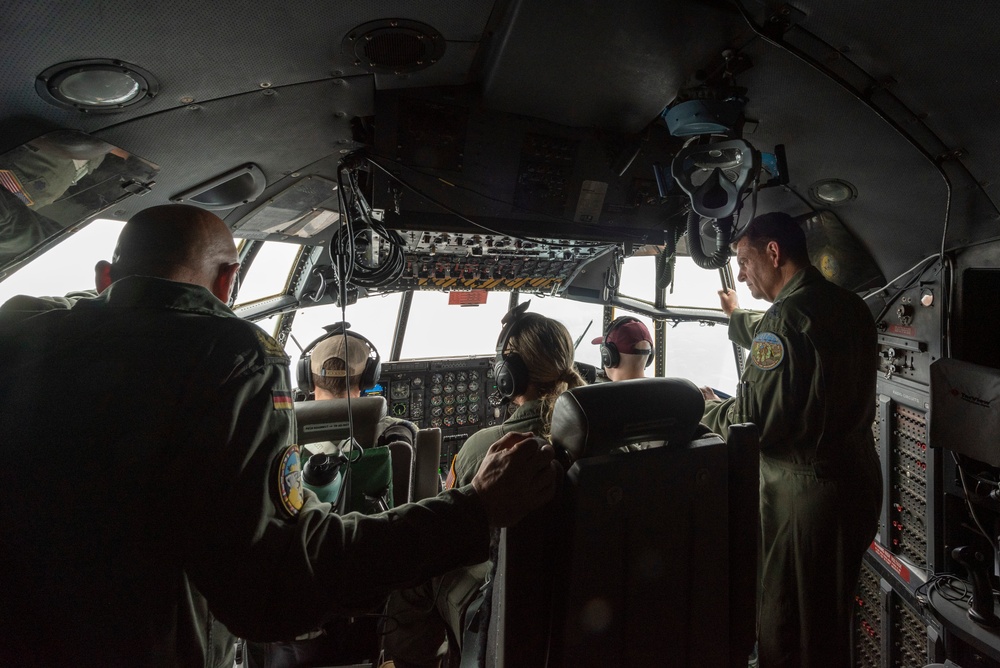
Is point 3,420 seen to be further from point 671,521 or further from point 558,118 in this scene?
point 558,118

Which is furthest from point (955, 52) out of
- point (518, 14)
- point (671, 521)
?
point (671, 521)

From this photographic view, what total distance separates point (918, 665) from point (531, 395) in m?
1.78

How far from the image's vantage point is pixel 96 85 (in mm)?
1209

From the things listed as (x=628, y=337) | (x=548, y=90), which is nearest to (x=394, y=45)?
(x=548, y=90)

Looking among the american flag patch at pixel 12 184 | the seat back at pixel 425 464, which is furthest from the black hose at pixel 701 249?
the american flag patch at pixel 12 184

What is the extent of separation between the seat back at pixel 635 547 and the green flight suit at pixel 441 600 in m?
0.43

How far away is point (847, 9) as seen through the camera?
127 cm

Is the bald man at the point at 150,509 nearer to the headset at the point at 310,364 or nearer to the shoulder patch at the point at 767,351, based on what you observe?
the headset at the point at 310,364

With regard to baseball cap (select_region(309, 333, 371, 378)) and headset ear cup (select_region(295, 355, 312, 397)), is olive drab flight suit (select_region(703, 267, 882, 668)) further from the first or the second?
headset ear cup (select_region(295, 355, 312, 397))

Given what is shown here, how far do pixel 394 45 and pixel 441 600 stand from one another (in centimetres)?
159

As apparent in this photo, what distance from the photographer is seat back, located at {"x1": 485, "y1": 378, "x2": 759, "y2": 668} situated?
33.4 inches

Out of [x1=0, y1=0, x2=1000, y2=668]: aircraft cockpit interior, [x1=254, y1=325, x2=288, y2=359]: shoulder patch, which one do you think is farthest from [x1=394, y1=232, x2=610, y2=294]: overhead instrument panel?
[x1=254, y1=325, x2=288, y2=359]: shoulder patch

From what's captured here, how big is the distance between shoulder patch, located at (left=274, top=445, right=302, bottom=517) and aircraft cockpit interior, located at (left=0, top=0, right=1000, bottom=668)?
35cm

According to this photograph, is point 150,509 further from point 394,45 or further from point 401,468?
point 394,45
